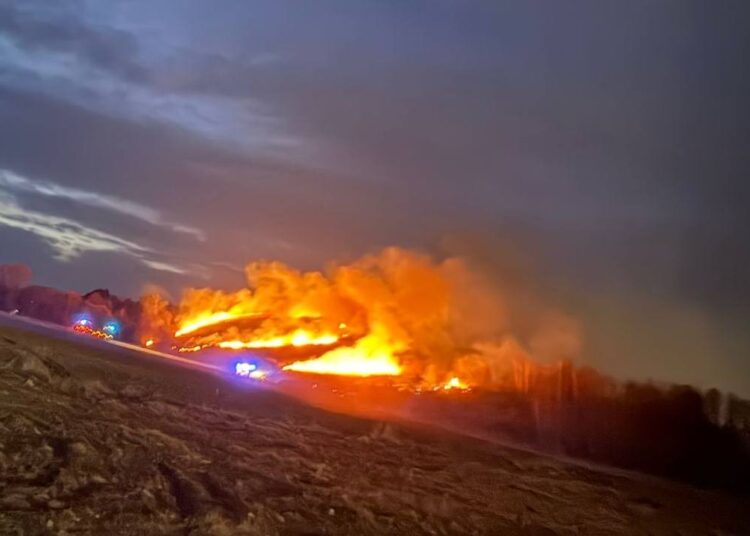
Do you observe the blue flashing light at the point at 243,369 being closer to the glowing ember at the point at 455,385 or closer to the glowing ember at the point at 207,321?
the glowing ember at the point at 455,385

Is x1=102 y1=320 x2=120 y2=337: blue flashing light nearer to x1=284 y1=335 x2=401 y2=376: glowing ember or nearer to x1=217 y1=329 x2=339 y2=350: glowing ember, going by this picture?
x1=217 y1=329 x2=339 y2=350: glowing ember

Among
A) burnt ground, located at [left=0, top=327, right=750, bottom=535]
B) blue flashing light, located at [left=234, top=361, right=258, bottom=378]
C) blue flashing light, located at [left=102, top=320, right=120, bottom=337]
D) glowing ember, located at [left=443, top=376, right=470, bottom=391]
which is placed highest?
blue flashing light, located at [left=102, top=320, right=120, bottom=337]

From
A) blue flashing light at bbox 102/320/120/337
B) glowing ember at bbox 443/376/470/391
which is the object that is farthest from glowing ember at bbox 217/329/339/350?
glowing ember at bbox 443/376/470/391

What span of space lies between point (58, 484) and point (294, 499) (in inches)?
167

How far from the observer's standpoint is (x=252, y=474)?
1525 cm

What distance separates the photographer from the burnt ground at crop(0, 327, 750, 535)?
12.0 metres

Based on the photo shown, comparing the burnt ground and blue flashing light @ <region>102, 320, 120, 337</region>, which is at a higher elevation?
blue flashing light @ <region>102, 320, 120, 337</region>

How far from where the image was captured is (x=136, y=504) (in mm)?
11930

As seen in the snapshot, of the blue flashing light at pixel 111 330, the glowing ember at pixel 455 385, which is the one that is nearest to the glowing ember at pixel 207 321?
the blue flashing light at pixel 111 330

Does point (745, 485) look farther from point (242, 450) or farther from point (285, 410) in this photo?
point (242, 450)

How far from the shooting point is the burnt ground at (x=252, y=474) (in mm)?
12023

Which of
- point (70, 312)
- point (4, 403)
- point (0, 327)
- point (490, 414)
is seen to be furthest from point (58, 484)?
point (70, 312)

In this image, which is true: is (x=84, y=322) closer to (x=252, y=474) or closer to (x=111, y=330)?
(x=111, y=330)

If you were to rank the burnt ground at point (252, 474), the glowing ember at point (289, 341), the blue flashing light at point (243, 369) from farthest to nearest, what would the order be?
the glowing ember at point (289, 341)
the blue flashing light at point (243, 369)
the burnt ground at point (252, 474)
